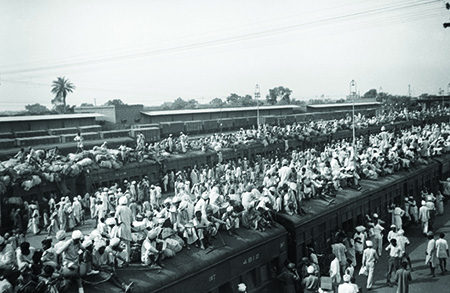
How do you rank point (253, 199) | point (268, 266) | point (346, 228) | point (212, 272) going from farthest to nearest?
point (346, 228), point (253, 199), point (268, 266), point (212, 272)

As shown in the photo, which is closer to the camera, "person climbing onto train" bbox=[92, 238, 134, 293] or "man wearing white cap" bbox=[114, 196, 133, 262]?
"person climbing onto train" bbox=[92, 238, 134, 293]

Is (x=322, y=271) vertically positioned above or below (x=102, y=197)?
below

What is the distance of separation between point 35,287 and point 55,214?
9.00 meters

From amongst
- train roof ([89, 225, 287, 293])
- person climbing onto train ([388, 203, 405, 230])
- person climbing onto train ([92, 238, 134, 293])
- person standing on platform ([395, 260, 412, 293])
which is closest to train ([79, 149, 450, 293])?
train roof ([89, 225, 287, 293])

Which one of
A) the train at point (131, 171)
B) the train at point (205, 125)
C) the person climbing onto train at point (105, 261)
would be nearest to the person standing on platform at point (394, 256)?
the person climbing onto train at point (105, 261)

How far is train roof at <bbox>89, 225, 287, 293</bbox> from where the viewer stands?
23.6ft

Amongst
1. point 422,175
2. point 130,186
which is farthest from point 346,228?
point 130,186

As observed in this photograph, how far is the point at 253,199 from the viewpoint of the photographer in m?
11.0

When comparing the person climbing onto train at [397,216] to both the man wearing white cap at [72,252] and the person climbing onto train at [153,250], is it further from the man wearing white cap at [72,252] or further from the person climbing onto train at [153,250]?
the man wearing white cap at [72,252]

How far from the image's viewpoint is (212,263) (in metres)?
8.28

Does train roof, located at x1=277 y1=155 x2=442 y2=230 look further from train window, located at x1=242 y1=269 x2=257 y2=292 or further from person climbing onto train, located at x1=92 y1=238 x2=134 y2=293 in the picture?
person climbing onto train, located at x1=92 y1=238 x2=134 y2=293

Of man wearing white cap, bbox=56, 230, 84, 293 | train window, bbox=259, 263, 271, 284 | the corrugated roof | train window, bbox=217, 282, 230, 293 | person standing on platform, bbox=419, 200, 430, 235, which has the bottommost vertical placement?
person standing on platform, bbox=419, 200, 430, 235

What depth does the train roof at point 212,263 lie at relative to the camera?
23.6 ft

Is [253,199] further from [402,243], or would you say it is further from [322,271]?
[402,243]
